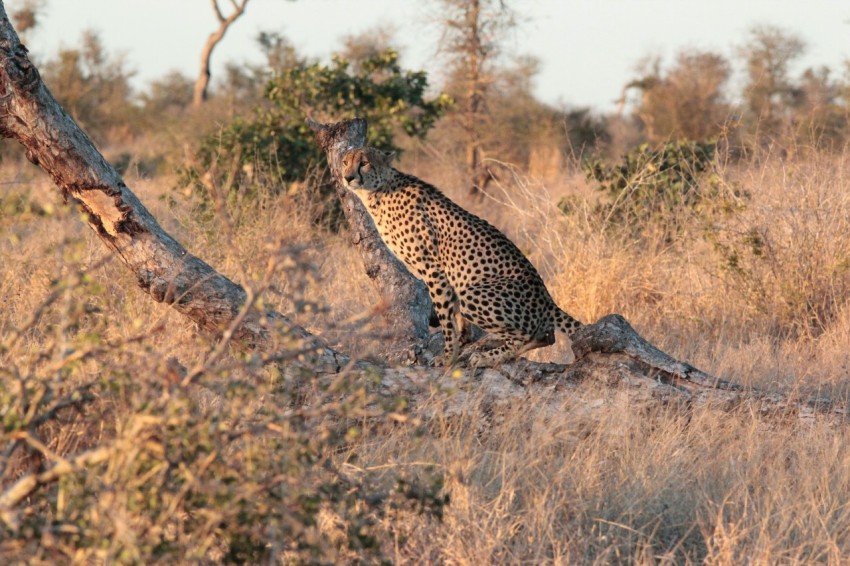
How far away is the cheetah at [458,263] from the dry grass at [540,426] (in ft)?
1.47

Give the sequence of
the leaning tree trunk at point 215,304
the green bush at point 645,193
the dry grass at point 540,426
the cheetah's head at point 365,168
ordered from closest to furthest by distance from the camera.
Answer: the dry grass at point 540,426 → the leaning tree trunk at point 215,304 → the cheetah's head at point 365,168 → the green bush at point 645,193

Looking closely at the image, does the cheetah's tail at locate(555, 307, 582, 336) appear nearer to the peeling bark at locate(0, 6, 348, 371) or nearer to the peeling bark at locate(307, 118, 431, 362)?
the peeling bark at locate(307, 118, 431, 362)

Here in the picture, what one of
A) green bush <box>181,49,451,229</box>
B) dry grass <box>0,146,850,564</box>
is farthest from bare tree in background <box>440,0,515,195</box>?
dry grass <box>0,146,850,564</box>

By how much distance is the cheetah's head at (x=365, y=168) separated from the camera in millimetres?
5281

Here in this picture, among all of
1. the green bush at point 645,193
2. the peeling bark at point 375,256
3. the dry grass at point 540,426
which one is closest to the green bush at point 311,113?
the dry grass at point 540,426

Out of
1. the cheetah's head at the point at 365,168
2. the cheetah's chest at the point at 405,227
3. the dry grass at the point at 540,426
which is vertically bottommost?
the dry grass at the point at 540,426

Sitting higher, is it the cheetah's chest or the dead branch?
the cheetah's chest

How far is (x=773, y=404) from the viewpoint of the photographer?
402 cm

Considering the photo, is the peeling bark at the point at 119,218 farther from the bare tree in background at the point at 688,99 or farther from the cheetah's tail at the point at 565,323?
the bare tree in background at the point at 688,99

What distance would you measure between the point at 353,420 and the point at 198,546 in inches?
65.5

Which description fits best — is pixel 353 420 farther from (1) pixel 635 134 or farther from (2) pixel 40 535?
(1) pixel 635 134

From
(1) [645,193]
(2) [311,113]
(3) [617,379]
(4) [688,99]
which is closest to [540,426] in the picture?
(3) [617,379]

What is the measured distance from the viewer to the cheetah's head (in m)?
5.28

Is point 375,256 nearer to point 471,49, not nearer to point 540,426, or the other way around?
point 540,426
